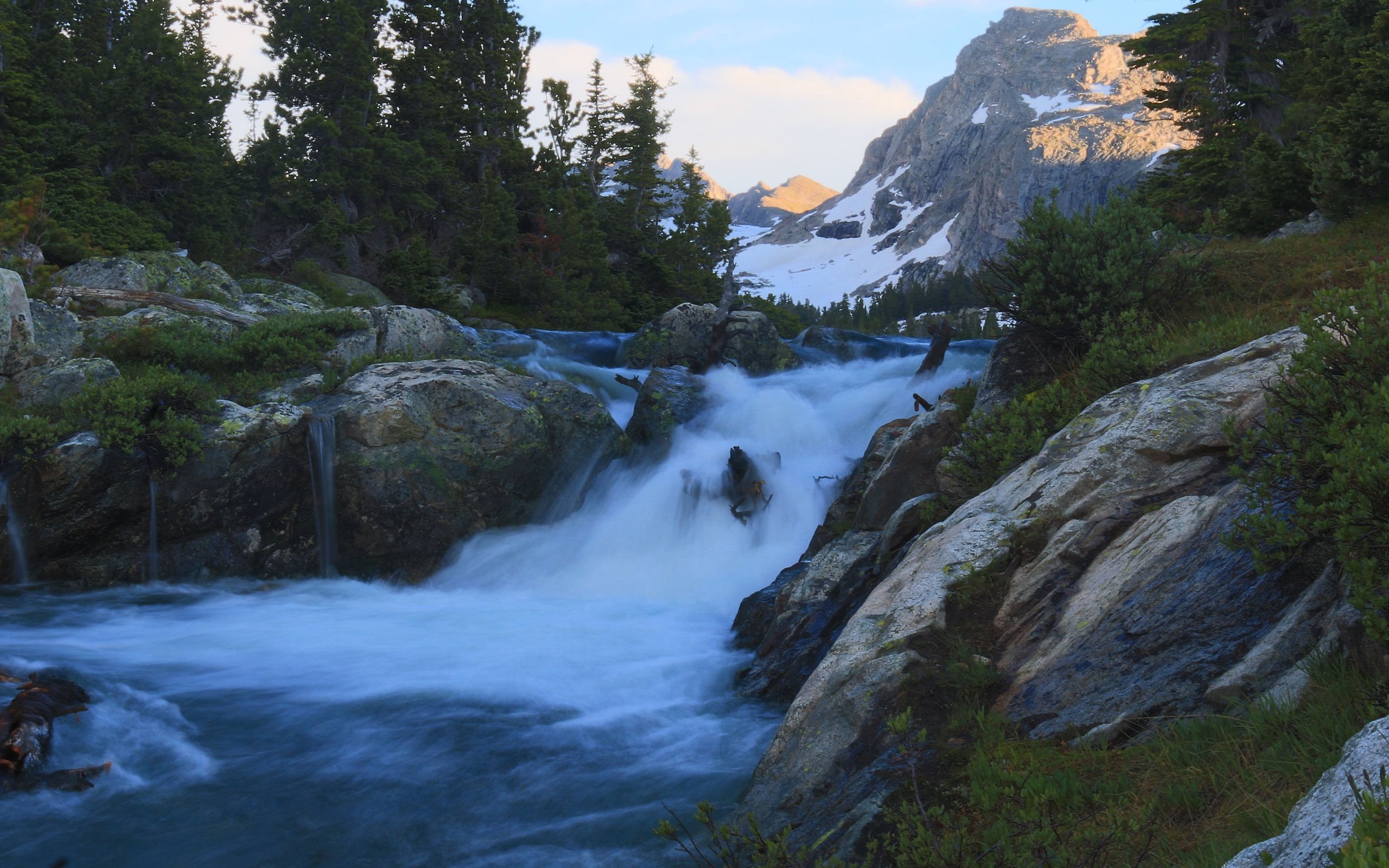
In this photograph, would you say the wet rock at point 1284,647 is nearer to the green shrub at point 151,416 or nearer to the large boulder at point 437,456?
the large boulder at point 437,456

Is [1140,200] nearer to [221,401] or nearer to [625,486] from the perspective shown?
[625,486]

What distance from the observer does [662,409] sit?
1719 centimetres

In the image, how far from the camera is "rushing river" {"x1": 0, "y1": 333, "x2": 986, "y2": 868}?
239 inches

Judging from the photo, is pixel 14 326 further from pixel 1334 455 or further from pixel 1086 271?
pixel 1334 455

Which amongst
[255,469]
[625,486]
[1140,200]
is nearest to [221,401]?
[255,469]

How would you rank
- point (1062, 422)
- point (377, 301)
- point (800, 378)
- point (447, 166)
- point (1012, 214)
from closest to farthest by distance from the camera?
point (1062, 422), point (800, 378), point (377, 301), point (447, 166), point (1012, 214)

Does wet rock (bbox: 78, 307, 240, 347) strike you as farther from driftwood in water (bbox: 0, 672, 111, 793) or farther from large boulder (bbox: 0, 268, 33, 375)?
driftwood in water (bbox: 0, 672, 111, 793)

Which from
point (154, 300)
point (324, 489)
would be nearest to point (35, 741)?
point (324, 489)

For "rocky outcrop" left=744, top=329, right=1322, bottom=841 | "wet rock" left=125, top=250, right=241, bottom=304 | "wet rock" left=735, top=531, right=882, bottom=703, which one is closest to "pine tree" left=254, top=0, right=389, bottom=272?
"wet rock" left=125, top=250, right=241, bottom=304

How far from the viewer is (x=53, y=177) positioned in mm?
22047

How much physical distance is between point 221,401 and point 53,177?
14573mm

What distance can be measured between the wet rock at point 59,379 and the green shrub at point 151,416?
0.55 metres

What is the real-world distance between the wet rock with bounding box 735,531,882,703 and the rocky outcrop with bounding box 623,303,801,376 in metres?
13.0

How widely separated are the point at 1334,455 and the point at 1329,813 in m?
2.23
